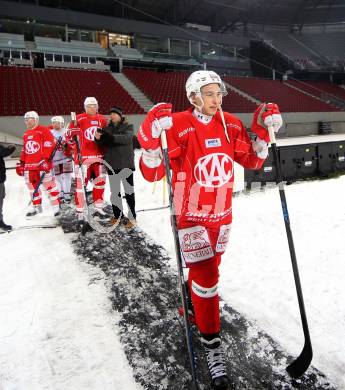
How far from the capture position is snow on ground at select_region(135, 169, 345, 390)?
262 centimetres

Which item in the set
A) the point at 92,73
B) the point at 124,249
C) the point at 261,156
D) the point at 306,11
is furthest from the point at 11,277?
the point at 306,11

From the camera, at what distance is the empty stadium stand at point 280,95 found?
2692 centimetres

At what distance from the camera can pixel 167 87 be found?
988 inches

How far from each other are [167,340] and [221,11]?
35567 millimetres

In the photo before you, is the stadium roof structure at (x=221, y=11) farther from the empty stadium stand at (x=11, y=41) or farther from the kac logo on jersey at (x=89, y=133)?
the kac logo on jersey at (x=89, y=133)

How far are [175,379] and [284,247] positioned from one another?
266 cm

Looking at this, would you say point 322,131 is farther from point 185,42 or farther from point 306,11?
point 306,11

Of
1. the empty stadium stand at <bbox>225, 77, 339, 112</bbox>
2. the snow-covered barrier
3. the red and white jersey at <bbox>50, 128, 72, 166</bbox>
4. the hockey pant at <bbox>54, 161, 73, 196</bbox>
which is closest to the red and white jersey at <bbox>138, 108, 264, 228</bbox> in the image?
the snow-covered barrier

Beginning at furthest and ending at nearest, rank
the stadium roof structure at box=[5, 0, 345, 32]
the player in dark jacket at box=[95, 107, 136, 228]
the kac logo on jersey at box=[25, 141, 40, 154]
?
the stadium roof structure at box=[5, 0, 345, 32], the kac logo on jersey at box=[25, 141, 40, 154], the player in dark jacket at box=[95, 107, 136, 228]

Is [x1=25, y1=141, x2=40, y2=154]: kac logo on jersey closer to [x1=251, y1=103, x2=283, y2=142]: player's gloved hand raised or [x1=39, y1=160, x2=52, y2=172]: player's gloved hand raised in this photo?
[x1=39, y1=160, x2=52, y2=172]: player's gloved hand raised

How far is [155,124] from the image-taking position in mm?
2053

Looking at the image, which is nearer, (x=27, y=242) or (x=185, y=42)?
(x=27, y=242)

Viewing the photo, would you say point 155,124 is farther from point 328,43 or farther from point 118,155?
point 328,43

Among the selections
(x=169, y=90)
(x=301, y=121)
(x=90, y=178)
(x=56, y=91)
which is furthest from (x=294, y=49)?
(x=90, y=178)
